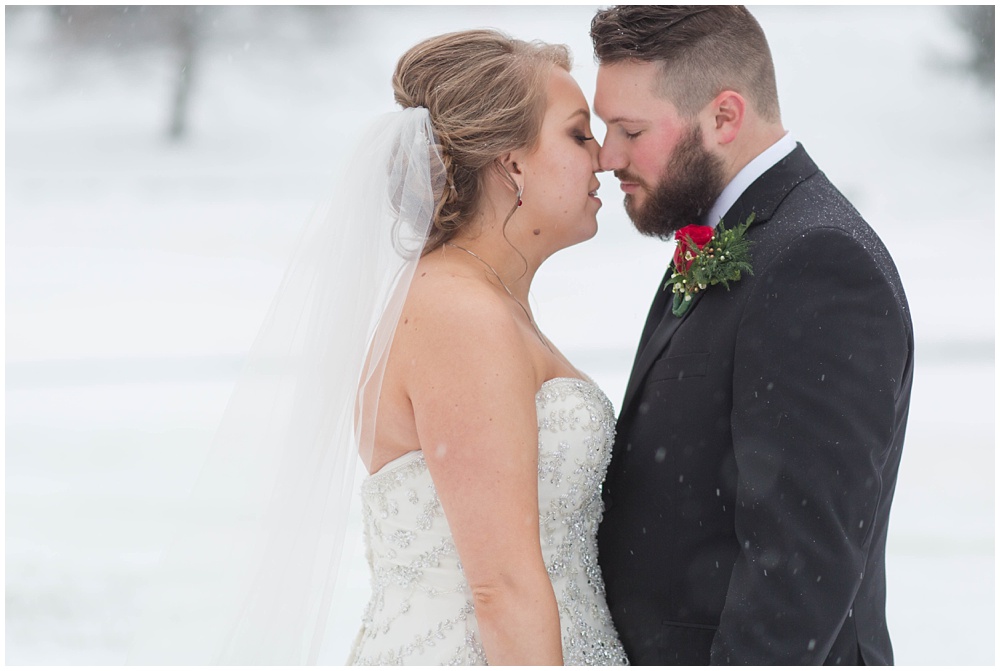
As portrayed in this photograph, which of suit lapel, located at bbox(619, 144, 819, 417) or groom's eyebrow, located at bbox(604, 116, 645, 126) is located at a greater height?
groom's eyebrow, located at bbox(604, 116, 645, 126)

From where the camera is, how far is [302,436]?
92.2 inches

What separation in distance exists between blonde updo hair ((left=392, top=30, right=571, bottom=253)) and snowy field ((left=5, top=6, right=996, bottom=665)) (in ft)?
20.3

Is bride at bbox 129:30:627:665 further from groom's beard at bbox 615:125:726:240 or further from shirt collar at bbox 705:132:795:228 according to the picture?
shirt collar at bbox 705:132:795:228

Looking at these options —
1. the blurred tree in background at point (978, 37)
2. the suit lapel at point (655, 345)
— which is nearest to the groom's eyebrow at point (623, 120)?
the suit lapel at point (655, 345)

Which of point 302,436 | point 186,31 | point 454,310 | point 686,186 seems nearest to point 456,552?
point 302,436

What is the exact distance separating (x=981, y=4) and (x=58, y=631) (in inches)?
379

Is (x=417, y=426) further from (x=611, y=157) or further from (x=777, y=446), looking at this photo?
(x=611, y=157)

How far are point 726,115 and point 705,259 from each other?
1.42 feet

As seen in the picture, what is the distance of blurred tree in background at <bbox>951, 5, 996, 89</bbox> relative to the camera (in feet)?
30.0

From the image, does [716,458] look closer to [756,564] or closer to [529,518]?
[756,564]

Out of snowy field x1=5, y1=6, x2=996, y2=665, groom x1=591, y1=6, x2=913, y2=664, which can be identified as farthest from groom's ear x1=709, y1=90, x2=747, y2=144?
snowy field x1=5, y1=6, x2=996, y2=665

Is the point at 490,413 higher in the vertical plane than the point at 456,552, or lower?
higher

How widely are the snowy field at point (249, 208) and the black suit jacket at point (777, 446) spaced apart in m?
6.53

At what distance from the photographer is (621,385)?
30.8 ft
